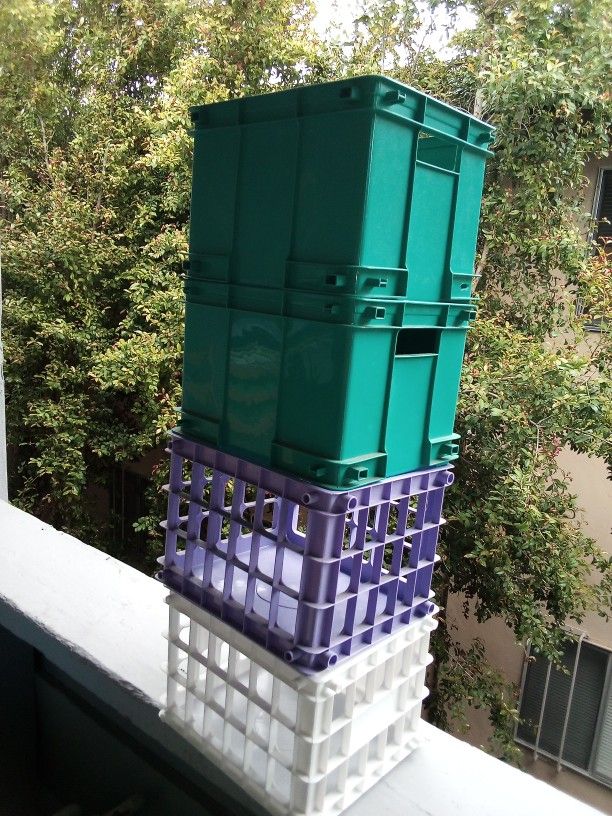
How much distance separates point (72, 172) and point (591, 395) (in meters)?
3.34

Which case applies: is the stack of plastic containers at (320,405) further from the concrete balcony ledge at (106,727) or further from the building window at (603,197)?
the building window at (603,197)

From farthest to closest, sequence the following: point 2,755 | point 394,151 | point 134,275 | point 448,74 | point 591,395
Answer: point 134,275 < point 448,74 < point 591,395 < point 2,755 < point 394,151

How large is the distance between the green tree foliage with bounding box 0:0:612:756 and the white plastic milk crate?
Result: 76.4 inches

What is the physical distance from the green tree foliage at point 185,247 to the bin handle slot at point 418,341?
77.3 inches

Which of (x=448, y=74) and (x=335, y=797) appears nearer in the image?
(x=335, y=797)

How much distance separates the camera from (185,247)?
11.7 ft

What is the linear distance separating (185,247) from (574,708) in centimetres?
344

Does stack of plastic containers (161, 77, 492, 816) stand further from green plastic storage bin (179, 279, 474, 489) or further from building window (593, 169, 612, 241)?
building window (593, 169, 612, 241)

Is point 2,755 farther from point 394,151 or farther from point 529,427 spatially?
point 529,427

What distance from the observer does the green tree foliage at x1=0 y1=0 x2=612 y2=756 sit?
9.40 ft

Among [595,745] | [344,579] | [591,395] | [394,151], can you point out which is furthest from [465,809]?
[595,745]

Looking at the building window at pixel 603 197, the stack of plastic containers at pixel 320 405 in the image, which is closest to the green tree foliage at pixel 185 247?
the building window at pixel 603 197

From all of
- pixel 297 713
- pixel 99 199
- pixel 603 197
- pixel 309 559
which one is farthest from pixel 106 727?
pixel 99 199

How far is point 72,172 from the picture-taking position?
4051mm
